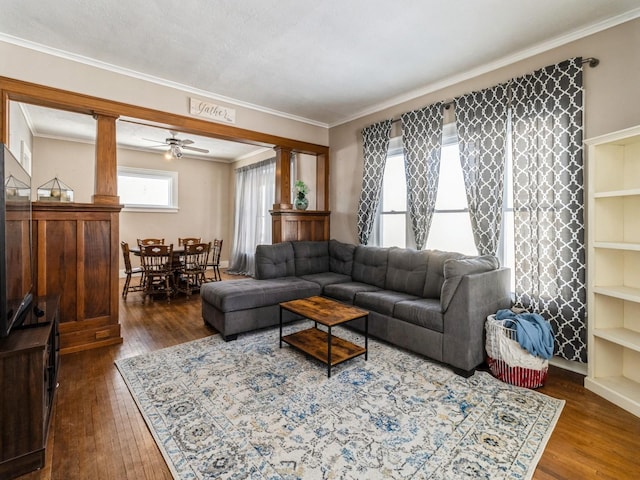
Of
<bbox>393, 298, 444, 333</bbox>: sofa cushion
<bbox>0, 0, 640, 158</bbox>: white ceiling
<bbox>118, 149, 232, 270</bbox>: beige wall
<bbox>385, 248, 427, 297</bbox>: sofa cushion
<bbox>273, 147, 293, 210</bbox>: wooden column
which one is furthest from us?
<bbox>118, 149, 232, 270</bbox>: beige wall

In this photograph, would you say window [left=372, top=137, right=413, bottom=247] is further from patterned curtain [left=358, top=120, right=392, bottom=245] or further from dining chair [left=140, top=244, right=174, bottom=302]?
dining chair [left=140, top=244, right=174, bottom=302]

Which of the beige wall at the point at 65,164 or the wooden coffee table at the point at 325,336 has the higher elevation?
the beige wall at the point at 65,164

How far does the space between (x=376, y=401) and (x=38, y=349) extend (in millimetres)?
2003

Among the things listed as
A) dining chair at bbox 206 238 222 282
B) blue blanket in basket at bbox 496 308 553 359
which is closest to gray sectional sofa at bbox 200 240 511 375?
blue blanket in basket at bbox 496 308 553 359

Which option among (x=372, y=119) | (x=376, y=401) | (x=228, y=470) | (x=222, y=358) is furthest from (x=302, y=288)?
(x=372, y=119)

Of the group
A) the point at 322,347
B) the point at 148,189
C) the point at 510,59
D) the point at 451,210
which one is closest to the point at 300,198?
the point at 451,210

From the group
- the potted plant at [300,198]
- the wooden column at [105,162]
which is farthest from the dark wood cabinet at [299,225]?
the wooden column at [105,162]

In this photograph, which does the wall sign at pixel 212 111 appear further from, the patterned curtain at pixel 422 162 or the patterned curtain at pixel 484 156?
the patterned curtain at pixel 484 156

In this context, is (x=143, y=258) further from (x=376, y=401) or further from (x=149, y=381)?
(x=376, y=401)

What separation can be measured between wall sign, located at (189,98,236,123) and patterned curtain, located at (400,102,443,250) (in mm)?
2243

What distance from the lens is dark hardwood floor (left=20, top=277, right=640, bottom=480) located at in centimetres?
160

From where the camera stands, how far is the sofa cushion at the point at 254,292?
10.8ft

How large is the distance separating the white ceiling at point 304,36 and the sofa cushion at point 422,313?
2.36m

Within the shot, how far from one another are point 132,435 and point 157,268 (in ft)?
12.0
